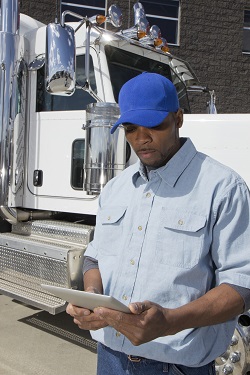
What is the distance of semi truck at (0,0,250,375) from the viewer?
130 inches

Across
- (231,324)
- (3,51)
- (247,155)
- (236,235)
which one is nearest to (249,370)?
(247,155)

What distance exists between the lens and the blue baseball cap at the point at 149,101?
134cm

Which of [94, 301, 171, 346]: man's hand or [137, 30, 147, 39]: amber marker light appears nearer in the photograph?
[94, 301, 171, 346]: man's hand

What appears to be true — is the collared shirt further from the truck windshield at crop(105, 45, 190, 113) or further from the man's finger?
the truck windshield at crop(105, 45, 190, 113)

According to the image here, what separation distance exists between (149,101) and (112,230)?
1.38 ft

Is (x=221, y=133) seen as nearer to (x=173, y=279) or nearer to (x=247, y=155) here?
(x=247, y=155)

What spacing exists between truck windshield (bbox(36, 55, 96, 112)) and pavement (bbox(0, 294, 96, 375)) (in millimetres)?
1840

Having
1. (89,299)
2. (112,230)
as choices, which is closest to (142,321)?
(89,299)

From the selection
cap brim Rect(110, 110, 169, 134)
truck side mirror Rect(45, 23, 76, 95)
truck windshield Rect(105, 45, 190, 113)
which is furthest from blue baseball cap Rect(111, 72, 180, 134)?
truck windshield Rect(105, 45, 190, 113)

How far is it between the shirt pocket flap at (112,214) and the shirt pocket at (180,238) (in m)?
0.17

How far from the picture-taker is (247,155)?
308 cm

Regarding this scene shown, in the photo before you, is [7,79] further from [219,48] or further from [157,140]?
[219,48]

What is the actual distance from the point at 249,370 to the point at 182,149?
188 centimetres

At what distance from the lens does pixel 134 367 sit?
1411mm
